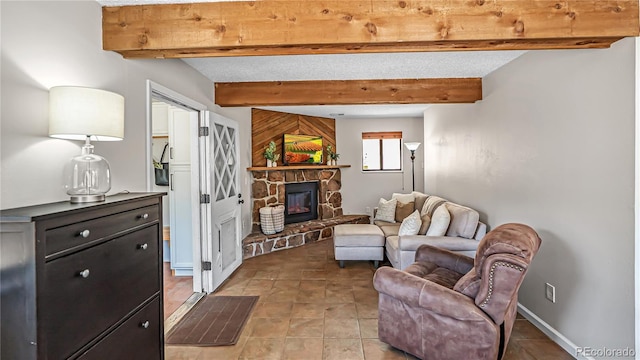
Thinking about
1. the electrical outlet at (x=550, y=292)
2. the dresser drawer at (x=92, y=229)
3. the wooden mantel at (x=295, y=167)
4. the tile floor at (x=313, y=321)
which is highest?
the wooden mantel at (x=295, y=167)

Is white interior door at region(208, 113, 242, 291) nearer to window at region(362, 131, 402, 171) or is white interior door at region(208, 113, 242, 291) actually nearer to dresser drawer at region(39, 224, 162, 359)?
dresser drawer at region(39, 224, 162, 359)

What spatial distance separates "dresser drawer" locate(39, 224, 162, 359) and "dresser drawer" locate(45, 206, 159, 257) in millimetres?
41

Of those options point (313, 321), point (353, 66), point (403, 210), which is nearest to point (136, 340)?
point (313, 321)

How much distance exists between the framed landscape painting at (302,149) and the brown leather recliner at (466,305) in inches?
151

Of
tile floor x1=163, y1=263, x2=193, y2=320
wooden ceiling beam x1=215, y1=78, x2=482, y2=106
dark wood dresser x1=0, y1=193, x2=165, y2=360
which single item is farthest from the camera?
wooden ceiling beam x1=215, y1=78, x2=482, y2=106

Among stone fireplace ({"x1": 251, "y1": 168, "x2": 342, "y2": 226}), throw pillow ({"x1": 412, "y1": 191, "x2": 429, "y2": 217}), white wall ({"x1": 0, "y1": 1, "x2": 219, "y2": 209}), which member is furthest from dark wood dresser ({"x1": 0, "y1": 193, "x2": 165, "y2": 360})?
throw pillow ({"x1": 412, "y1": 191, "x2": 429, "y2": 217})

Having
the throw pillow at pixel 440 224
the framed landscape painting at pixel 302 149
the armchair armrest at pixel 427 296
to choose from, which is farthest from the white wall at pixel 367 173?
the armchair armrest at pixel 427 296

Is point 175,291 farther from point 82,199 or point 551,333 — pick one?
point 551,333

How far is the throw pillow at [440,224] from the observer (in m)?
3.67

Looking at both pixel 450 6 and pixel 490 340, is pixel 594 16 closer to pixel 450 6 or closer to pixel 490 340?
pixel 450 6

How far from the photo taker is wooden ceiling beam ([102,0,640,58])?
1886mm

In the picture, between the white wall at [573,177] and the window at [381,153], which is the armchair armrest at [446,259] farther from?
the window at [381,153]

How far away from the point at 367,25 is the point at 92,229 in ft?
5.65

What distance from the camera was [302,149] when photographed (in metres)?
6.15
